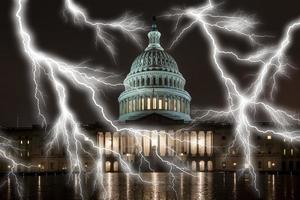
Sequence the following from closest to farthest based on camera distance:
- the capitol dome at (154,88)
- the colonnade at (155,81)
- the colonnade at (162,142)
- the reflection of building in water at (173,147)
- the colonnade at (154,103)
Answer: the reflection of building in water at (173,147), the colonnade at (162,142), the colonnade at (154,103), the capitol dome at (154,88), the colonnade at (155,81)

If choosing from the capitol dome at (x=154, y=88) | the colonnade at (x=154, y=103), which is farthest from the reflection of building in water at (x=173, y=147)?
the capitol dome at (x=154, y=88)

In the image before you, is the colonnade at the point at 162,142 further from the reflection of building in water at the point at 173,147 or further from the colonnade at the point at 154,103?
the colonnade at the point at 154,103

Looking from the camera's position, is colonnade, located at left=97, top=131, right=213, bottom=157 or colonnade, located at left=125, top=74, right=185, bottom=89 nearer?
colonnade, located at left=97, top=131, right=213, bottom=157

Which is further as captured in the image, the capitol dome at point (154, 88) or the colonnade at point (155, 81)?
the colonnade at point (155, 81)

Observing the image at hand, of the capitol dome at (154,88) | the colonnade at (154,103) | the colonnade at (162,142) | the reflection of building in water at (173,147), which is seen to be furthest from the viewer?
the capitol dome at (154,88)

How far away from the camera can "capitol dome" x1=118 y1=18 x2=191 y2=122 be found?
5645 inches

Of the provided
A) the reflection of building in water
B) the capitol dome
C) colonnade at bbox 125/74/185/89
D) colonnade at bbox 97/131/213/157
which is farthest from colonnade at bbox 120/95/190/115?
colonnade at bbox 97/131/213/157

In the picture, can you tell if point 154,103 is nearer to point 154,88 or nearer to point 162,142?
point 154,88

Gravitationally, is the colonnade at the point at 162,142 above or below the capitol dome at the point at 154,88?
below

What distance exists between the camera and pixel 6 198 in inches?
1358

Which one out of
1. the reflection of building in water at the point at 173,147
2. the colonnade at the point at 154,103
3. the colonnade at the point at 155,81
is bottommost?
the reflection of building in water at the point at 173,147

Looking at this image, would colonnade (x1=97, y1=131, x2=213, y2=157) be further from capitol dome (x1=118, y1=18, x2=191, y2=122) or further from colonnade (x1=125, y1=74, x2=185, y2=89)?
colonnade (x1=125, y1=74, x2=185, y2=89)

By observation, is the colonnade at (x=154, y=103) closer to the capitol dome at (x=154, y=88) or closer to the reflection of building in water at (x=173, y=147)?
the capitol dome at (x=154, y=88)

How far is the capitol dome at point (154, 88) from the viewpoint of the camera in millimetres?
143375
